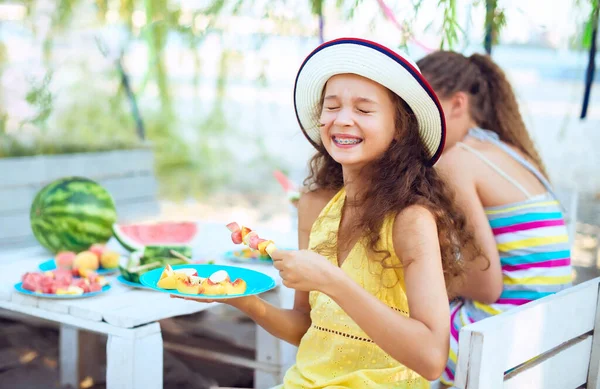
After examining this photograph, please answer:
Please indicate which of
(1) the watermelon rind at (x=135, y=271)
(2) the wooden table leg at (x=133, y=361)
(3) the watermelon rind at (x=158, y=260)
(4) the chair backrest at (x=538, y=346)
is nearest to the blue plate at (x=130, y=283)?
(1) the watermelon rind at (x=135, y=271)

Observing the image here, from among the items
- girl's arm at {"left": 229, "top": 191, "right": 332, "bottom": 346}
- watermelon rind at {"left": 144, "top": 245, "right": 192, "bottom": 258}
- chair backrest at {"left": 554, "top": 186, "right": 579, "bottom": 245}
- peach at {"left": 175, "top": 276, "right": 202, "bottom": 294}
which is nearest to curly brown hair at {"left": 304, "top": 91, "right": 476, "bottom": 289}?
girl's arm at {"left": 229, "top": 191, "right": 332, "bottom": 346}

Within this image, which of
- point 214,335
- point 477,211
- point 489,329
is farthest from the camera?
point 214,335

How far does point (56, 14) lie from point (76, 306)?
14.2 feet

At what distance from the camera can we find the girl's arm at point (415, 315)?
1909 millimetres

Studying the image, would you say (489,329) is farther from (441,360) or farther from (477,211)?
(477,211)

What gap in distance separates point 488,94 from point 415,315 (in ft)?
5.03

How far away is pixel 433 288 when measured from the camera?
1.97m

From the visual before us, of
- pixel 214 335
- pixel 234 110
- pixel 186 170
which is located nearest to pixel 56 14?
pixel 214 335

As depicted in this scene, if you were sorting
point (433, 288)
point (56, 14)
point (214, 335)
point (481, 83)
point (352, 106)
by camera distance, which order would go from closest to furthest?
point (433, 288) → point (352, 106) → point (481, 83) → point (214, 335) → point (56, 14)

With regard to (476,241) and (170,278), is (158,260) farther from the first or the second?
(476,241)

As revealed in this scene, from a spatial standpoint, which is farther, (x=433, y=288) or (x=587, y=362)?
(x=587, y=362)

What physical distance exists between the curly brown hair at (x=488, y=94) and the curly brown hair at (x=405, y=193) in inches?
35.0

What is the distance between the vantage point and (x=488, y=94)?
322 cm

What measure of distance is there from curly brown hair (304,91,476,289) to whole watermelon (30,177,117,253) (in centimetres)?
152
